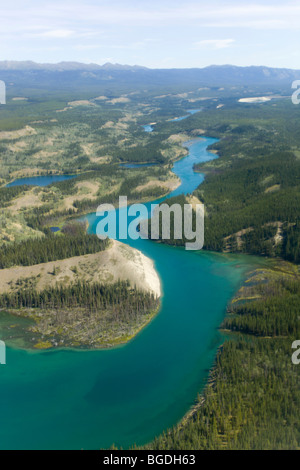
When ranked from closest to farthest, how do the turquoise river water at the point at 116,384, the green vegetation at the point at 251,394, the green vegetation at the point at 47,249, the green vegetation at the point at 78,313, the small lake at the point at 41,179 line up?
1. the green vegetation at the point at 251,394
2. the turquoise river water at the point at 116,384
3. the green vegetation at the point at 78,313
4. the green vegetation at the point at 47,249
5. the small lake at the point at 41,179

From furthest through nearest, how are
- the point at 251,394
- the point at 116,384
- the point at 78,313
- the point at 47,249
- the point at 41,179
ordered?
the point at 41,179
the point at 47,249
the point at 78,313
the point at 116,384
the point at 251,394

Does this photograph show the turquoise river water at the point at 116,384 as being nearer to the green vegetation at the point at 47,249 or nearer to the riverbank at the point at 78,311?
the riverbank at the point at 78,311

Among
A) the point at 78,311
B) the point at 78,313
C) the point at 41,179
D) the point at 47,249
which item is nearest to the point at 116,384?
the point at 78,313

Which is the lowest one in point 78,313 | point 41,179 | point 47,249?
point 78,313

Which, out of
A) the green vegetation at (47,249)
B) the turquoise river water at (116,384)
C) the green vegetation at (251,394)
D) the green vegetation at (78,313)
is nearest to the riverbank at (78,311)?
the green vegetation at (78,313)

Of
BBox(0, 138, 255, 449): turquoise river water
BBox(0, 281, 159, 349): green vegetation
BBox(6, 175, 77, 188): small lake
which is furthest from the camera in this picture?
BBox(6, 175, 77, 188): small lake

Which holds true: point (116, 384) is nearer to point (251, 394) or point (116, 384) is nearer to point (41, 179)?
point (251, 394)

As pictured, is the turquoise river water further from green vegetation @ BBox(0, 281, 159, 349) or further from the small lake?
the small lake

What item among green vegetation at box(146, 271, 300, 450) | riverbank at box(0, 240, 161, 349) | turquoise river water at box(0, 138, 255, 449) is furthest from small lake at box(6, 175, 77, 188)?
Result: green vegetation at box(146, 271, 300, 450)
